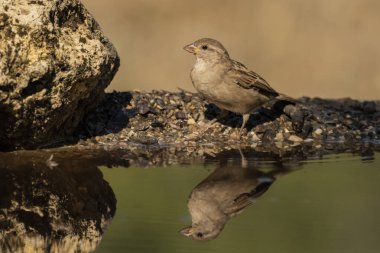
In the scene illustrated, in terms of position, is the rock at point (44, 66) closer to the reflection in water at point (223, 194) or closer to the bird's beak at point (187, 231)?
the reflection in water at point (223, 194)

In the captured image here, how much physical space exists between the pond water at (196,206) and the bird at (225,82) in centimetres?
104

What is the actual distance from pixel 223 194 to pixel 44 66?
1839 millimetres

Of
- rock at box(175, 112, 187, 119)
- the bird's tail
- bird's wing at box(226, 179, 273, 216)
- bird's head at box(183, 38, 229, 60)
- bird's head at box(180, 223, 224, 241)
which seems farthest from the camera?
the bird's tail

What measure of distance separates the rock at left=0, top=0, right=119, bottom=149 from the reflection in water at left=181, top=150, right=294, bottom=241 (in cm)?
133

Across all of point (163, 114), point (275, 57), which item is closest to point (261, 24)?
point (275, 57)

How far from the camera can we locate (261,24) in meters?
14.9

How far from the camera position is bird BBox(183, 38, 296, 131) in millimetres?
8523

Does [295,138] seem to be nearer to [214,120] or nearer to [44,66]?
[214,120]

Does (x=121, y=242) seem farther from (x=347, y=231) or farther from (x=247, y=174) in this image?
(x=247, y=174)

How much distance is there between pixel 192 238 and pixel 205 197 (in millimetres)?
902

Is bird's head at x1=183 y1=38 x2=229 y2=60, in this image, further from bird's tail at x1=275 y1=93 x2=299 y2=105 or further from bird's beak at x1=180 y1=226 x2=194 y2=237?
bird's beak at x1=180 y1=226 x2=194 y2=237

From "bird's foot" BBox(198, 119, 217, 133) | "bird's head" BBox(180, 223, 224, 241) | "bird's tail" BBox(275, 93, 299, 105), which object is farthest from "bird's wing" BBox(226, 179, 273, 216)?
"bird's tail" BBox(275, 93, 299, 105)

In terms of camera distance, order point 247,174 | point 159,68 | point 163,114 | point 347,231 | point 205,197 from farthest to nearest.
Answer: point 159,68 → point 163,114 → point 247,174 → point 205,197 → point 347,231

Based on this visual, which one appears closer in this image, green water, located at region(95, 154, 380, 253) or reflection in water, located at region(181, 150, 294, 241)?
green water, located at region(95, 154, 380, 253)
